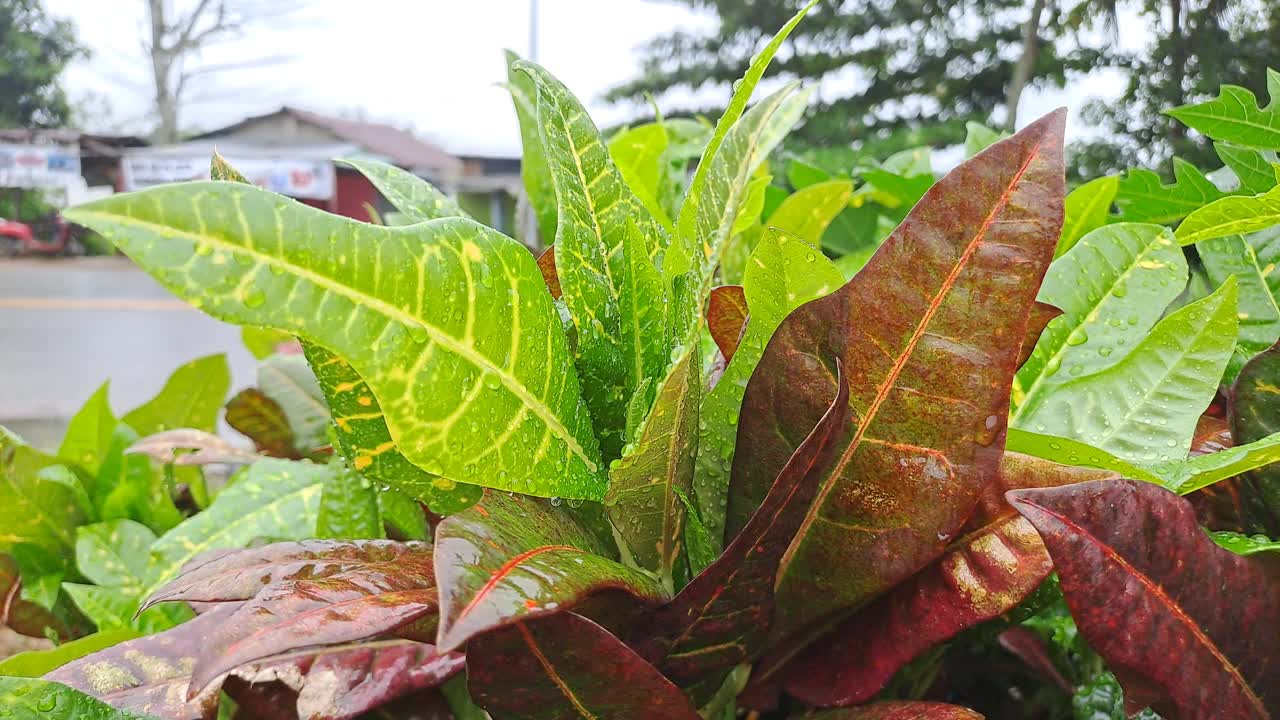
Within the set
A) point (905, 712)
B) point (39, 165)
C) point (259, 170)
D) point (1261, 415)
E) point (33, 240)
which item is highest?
point (39, 165)

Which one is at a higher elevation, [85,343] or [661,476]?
[661,476]

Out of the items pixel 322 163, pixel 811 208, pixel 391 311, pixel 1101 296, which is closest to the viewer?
pixel 391 311

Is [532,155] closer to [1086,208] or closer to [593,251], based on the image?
[593,251]

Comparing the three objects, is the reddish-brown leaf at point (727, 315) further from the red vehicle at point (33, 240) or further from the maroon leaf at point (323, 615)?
the red vehicle at point (33, 240)

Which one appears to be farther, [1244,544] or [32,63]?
[32,63]

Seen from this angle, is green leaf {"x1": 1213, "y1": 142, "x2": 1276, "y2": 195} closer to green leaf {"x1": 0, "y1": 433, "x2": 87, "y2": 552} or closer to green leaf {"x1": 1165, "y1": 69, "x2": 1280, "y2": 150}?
green leaf {"x1": 1165, "y1": 69, "x2": 1280, "y2": 150}

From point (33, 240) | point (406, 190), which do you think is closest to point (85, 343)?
point (33, 240)

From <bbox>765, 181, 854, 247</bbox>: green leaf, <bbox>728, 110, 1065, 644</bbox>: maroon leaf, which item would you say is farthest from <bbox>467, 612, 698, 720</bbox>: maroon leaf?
<bbox>765, 181, 854, 247</bbox>: green leaf
